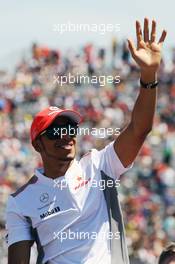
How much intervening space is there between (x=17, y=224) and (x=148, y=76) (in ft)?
2.85

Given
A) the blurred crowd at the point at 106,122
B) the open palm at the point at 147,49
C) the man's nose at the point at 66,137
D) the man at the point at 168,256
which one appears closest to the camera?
the open palm at the point at 147,49

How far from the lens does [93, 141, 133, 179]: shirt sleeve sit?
405 cm

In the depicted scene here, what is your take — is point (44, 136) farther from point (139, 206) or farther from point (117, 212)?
point (139, 206)

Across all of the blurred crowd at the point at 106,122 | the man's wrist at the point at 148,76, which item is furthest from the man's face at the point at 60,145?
the blurred crowd at the point at 106,122

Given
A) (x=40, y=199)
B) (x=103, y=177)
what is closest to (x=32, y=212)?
(x=40, y=199)

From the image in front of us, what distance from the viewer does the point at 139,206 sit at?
1447 centimetres

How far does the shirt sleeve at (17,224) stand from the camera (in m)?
4.08

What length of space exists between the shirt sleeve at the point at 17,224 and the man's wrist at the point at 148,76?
0.79 metres

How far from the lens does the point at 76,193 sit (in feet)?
13.3

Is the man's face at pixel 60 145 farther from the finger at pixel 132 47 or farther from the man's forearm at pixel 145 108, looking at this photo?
the finger at pixel 132 47

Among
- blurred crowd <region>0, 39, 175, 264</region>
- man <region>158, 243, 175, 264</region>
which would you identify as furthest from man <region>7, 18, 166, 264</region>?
blurred crowd <region>0, 39, 175, 264</region>

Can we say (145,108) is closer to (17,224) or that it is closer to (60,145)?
(60,145)

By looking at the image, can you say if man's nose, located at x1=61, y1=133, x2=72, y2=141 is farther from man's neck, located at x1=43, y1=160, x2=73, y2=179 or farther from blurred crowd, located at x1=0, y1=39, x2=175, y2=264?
blurred crowd, located at x1=0, y1=39, x2=175, y2=264

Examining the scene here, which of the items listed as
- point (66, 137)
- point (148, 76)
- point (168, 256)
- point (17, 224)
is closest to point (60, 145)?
point (66, 137)
